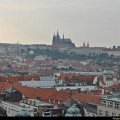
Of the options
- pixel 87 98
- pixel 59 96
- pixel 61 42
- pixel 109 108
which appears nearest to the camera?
pixel 109 108

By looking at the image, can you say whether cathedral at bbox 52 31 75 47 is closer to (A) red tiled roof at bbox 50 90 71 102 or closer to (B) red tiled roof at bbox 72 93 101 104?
(A) red tiled roof at bbox 50 90 71 102

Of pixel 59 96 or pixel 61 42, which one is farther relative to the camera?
pixel 61 42

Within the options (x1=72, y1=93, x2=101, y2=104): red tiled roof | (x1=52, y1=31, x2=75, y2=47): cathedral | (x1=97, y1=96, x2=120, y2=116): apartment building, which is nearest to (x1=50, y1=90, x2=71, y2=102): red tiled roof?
(x1=72, y1=93, x2=101, y2=104): red tiled roof

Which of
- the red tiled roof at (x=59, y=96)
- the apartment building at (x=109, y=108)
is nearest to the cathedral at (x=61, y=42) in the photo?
the red tiled roof at (x=59, y=96)

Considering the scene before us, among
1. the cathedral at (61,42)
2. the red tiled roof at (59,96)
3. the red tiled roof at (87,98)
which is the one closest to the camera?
the red tiled roof at (87,98)

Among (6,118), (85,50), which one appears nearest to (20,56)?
(85,50)

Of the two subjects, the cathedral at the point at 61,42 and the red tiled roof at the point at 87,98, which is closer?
the red tiled roof at the point at 87,98

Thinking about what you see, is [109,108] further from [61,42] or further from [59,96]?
[61,42]

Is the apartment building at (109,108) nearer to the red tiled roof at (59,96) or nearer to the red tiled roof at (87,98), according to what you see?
the red tiled roof at (87,98)

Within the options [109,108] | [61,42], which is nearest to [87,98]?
[109,108]

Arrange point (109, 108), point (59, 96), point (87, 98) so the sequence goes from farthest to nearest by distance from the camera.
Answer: point (59, 96) < point (87, 98) < point (109, 108)

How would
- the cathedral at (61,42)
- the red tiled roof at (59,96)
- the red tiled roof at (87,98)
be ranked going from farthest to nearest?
the cathedral at (61,42) → the red tiled roof at (59,96) → the red tiled roof at (87,98)
